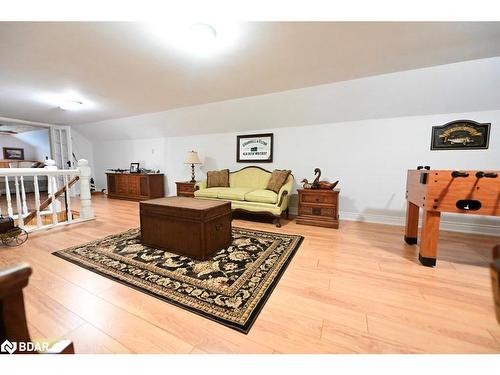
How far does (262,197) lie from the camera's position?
3.18 m

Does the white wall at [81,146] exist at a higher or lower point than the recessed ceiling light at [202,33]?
lower

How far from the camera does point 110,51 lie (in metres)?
2.21

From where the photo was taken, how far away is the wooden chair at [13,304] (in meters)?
0.48

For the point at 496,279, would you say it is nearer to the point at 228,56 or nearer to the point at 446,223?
the point at 228,56

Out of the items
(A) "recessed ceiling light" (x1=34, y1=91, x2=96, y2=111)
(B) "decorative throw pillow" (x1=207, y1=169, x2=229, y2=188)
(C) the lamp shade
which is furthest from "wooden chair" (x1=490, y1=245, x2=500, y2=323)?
(A) "recessed ceiling light" (x1=34, y1=91, x2=96, y2=111)

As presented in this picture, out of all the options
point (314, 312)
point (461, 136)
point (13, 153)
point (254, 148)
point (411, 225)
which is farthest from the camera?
point (13, 153)

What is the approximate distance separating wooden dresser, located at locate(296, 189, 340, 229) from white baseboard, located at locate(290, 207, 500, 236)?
66 cm

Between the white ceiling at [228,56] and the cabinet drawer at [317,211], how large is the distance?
1.84m

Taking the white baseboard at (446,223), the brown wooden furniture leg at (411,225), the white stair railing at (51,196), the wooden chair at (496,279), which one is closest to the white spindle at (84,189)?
the white stair railing at (51,196)

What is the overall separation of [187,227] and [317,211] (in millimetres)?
2043

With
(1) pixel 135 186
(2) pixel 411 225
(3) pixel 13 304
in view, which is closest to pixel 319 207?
(2) pixel 411 225

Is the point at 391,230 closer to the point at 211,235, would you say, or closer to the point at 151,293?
the point at 211,235

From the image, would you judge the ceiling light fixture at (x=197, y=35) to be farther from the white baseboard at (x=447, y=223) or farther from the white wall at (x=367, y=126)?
the white baseboard at (x=447, y=223)

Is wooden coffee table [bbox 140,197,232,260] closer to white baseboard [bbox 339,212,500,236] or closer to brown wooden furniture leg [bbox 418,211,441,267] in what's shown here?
brown wooden furniture leg [bbox 418,211,441,267]
